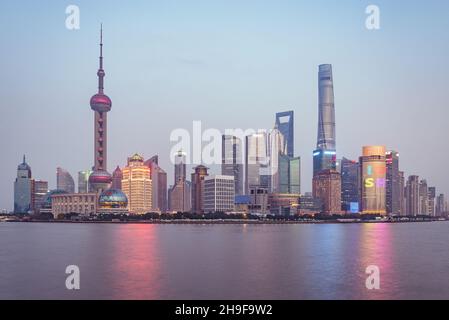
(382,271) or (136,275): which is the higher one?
(136,275)

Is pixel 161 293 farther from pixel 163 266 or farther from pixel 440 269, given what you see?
pixel 440 269

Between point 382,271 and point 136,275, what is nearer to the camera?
point 136,275

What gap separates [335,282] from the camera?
63.9 metres

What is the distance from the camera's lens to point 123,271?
73062 mm
